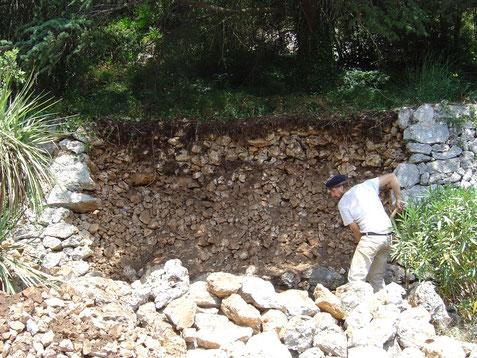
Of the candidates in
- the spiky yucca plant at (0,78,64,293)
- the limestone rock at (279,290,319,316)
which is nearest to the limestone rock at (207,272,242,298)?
the limestone rock at (279,290,319,316)

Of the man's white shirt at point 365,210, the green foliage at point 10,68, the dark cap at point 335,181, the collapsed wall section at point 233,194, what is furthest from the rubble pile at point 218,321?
the green foliage at point 10,68

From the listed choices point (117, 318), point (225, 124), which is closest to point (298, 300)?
point (117, 318)

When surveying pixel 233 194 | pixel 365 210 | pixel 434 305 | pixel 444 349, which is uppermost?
pixel 233 194

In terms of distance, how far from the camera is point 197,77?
819 cm

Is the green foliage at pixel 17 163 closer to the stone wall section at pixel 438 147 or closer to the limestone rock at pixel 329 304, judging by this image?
the limestone rock at pixel 329 304

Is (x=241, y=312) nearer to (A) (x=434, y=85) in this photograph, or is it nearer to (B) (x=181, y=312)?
(B) (x=181, y=312)

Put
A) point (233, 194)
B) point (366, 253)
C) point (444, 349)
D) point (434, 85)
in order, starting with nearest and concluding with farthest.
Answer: point (444, 349) → point (366, 253) → point (434, 85) → point (233, 194)

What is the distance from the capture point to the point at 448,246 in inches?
193

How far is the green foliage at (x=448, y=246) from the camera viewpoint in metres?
4.85

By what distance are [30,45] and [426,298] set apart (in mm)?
5698

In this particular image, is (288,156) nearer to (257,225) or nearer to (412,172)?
(257,225)

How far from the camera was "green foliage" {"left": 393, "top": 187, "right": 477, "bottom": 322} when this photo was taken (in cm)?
485

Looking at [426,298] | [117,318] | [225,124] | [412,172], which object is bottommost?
[426,298]

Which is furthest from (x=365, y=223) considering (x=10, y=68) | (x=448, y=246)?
(x=10, y=68)
